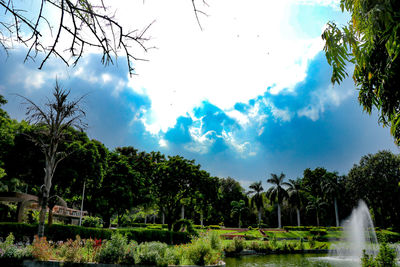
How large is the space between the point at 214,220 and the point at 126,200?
35862 mm

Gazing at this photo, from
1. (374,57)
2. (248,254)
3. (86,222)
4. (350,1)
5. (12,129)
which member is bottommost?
(248,254)

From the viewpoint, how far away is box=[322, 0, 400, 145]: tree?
4.46m

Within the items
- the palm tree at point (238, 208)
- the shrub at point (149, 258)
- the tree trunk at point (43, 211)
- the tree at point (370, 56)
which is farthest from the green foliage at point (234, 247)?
the palm tree at point (238, 208)


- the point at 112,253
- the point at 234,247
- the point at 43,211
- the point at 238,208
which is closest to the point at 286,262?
the point at 234,247

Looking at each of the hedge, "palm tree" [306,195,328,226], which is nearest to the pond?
the hedge

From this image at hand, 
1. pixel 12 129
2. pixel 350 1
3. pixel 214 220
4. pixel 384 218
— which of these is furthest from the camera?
pixel 214 220

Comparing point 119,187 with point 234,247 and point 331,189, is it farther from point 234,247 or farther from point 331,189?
point 331,189

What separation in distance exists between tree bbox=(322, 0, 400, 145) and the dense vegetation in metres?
13.4

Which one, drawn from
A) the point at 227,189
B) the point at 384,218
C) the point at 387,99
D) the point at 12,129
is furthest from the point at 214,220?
the point at 387,99

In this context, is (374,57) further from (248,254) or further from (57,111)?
(248,254)

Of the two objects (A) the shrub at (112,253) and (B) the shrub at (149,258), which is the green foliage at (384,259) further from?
(A) the shrub at (112,253)

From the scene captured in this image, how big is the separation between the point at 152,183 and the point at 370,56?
97.6 feet

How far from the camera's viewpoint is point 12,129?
23.0 meters

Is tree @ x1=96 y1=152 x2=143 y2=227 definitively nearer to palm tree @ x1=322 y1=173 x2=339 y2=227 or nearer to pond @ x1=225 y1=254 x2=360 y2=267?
pond @ x1=225 y1=254 x2=360 y2=267
